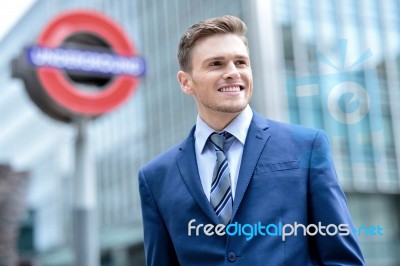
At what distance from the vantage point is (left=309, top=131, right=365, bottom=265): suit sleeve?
1.72 m

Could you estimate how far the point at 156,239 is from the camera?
1972mm

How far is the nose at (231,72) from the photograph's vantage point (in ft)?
5.76

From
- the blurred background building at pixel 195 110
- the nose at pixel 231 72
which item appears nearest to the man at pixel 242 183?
the nose at pixel 231 72

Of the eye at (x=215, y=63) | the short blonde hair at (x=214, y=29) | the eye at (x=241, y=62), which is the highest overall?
the short blonde hair at (x=214, y=29)

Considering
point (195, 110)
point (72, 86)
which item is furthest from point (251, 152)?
point (72, 86)

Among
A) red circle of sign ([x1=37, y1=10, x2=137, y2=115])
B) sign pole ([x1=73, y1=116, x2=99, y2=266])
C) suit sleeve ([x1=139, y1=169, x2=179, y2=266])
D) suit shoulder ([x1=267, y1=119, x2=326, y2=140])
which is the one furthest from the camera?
red circle of sign ([x1=37, y1=10, x2=137, y2=115])

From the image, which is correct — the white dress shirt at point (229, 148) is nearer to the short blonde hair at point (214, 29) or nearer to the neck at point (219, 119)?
the neck at point (219, 119)

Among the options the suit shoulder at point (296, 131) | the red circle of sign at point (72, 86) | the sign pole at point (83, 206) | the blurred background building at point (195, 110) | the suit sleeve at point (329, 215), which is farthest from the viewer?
the red circle of sign at point (72, 86)

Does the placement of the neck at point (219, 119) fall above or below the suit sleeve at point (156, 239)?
above

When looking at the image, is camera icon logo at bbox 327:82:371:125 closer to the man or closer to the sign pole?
the man

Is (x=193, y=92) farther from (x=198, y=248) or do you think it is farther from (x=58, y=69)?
(x=58, y=69)

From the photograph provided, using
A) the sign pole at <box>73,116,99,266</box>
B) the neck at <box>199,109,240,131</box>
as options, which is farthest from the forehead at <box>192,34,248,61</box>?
the sign pole at <box>73,116,99,266</box>

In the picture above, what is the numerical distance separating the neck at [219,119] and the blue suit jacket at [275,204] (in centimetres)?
6

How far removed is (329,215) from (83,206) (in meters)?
10.6
